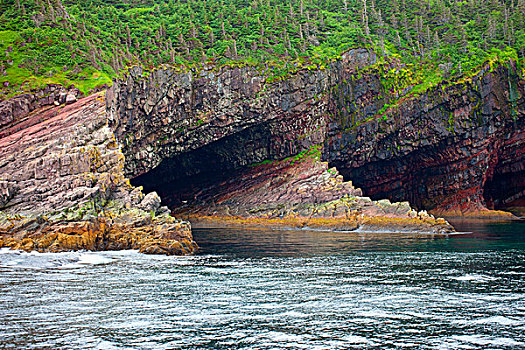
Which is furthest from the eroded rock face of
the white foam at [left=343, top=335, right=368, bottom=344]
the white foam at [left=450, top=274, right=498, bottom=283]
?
the white foam at [left=343, top=335, right=368, bottom=344]

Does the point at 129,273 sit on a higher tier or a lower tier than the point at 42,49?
lower

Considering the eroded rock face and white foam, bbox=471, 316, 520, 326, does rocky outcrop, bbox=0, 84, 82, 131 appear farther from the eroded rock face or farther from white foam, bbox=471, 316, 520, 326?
white foam, bbox=471, 316, 520, 326

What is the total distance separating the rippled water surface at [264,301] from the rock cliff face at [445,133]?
61602 millimetres

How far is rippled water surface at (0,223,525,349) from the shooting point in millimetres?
17750

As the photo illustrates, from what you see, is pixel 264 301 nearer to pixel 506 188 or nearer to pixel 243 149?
pixel 243 149

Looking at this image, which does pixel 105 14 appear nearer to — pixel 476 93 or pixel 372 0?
pixel 372 0

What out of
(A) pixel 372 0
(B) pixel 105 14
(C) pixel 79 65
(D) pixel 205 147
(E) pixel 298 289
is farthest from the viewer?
(A) pixel 372 0

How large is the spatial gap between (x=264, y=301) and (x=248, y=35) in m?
106

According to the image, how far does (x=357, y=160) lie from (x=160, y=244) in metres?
66.4

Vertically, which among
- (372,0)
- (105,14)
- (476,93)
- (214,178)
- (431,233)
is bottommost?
(431,233)

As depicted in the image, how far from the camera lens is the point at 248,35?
122m

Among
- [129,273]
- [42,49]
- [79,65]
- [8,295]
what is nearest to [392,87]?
[79,65]

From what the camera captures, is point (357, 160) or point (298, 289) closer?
point (298, 289)

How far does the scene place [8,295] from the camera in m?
24.6
